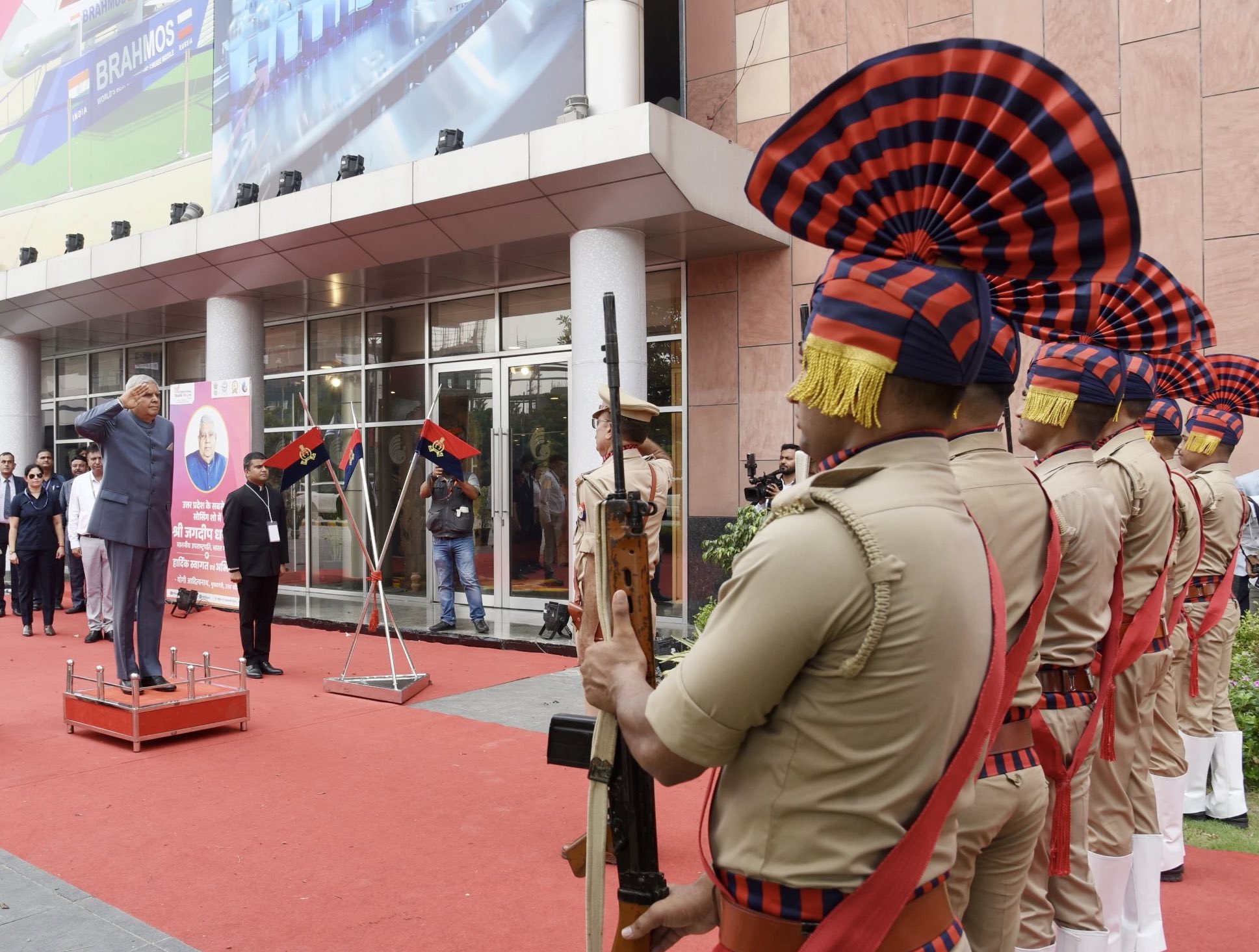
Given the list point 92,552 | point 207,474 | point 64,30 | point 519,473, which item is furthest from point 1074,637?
point 64,30

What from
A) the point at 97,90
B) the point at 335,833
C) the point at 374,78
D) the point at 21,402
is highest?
the point at 97,90

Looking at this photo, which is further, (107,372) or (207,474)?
(107,372)

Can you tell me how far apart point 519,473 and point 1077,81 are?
7.02m

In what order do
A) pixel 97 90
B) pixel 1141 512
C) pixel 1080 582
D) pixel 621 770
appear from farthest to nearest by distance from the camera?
pixel 97 90 → pixel 1141 512 → pixel 1080 582 → pixel 621 770

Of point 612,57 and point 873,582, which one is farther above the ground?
point 612,57

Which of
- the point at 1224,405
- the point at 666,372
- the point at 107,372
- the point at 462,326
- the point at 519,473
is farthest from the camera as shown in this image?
the point at 107,372

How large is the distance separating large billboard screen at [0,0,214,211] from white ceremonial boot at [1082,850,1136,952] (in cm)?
1492

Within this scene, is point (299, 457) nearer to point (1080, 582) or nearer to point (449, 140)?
point (449, 140)

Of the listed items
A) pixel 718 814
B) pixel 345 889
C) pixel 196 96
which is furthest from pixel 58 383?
pixel 718 814

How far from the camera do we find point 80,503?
11688mm

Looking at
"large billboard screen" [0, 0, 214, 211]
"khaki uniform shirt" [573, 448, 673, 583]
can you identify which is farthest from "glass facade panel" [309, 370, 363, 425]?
"khaki uniform shirt" [573, 448, 673, 583]

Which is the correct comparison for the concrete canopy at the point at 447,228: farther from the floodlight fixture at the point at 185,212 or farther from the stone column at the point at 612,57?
the floodlight fixture at the point at 185,212

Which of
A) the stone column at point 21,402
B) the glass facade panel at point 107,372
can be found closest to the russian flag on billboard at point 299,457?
the stone column at point 21,402

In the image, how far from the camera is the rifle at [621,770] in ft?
6.48
